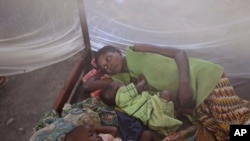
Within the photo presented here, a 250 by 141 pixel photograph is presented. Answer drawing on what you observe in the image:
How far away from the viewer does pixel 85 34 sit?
1.76m

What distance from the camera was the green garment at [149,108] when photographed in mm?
1296

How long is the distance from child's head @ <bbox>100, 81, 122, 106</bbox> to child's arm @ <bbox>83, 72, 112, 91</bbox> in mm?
35

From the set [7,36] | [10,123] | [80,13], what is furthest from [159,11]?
[10,123]

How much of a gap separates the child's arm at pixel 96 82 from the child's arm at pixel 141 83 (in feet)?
0.48

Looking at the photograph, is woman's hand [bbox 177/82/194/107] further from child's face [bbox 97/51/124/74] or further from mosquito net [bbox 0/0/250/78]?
child's face [bbox 97/51/124/74]

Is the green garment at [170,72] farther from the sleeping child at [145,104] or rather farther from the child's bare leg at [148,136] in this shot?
the child's bare leg at [148,136]

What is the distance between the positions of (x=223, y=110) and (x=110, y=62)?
58 cm

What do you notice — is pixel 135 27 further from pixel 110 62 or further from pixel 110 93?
pixel 110 93

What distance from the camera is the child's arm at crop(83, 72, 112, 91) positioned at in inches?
58.9

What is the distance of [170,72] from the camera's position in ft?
4.64

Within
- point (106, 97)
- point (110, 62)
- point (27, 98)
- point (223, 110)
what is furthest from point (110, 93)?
point (27, 98)

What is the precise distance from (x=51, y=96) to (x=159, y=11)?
1026 mm

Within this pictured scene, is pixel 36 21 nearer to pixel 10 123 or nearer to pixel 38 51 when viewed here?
pixel 38 51

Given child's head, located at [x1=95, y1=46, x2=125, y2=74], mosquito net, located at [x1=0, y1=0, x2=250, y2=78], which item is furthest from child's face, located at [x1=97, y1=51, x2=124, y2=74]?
mosquito net, located at [x1=0, y1=0, x2=250, y2=78]
